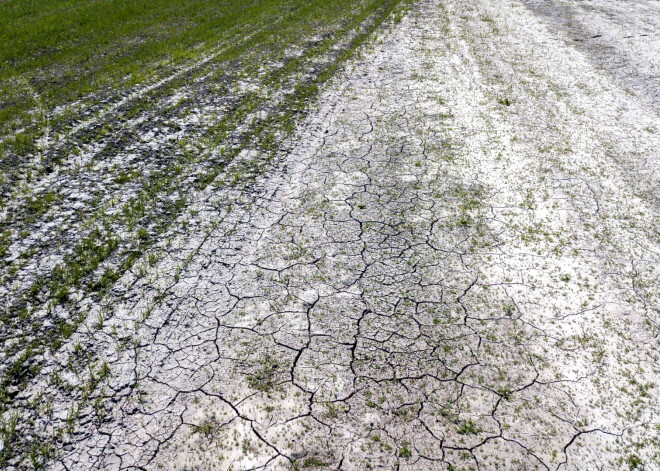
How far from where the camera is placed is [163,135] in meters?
5.75

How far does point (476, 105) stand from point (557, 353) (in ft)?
14.0

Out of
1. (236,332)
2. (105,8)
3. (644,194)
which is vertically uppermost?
(105,8)

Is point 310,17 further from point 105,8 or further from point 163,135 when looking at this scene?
point 163,135

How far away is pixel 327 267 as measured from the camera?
3.88 meters

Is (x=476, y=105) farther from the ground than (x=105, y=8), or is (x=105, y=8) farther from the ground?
(x=105, y=8)

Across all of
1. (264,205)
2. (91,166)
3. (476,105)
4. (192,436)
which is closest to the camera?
(192,436)

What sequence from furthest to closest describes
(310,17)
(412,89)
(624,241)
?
(310,17) < (412,89) < (624,241)

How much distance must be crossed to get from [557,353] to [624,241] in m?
1.56

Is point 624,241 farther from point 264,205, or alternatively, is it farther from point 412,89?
point 412,89

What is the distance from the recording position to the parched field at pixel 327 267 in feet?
8.87

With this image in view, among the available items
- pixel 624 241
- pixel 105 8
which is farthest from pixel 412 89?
pixel 105 8

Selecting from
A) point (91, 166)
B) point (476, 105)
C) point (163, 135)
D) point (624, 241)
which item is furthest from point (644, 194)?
point (91, 166)

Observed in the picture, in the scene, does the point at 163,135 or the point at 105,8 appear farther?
the point at 105,8

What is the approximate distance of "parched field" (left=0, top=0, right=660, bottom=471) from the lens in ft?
8.87
